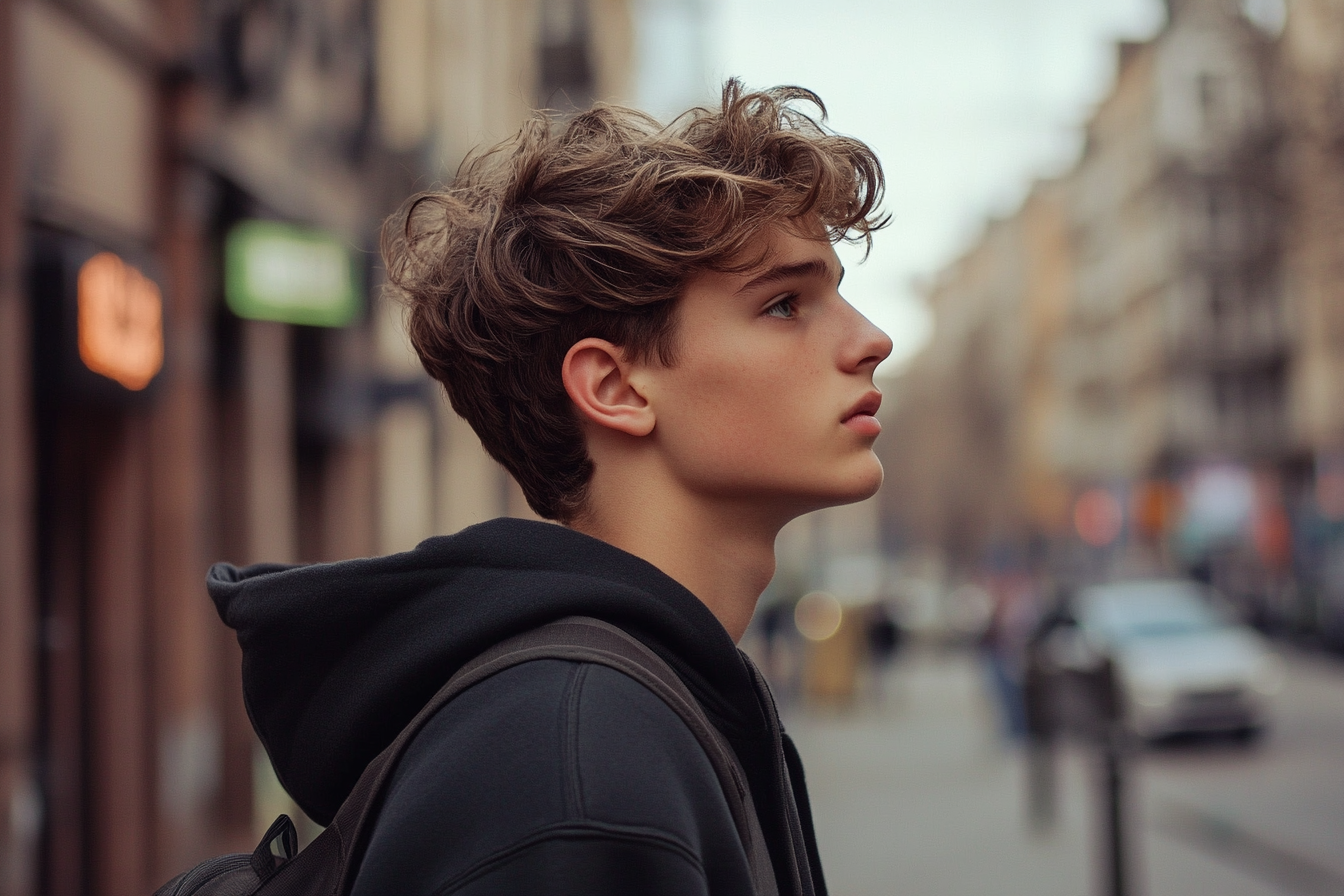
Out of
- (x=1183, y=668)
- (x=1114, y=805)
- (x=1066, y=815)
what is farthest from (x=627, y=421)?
(x=1183, y=668)

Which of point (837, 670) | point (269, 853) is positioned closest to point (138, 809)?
point (269, 853)

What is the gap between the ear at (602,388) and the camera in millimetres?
1663

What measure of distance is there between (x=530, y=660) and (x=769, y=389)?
0.50m

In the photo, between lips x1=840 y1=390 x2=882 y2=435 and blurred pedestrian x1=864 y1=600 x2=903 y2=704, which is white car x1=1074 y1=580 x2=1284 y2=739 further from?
lips x1=840 y1=390 x2=882 y2=435

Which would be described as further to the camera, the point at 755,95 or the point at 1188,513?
the point at 1188,513

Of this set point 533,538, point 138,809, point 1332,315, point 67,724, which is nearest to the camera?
point 533,538

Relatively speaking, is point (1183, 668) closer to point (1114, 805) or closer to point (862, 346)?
point (1114, 805)

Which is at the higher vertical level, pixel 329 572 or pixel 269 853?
pixel 329 572

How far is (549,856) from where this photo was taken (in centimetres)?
116

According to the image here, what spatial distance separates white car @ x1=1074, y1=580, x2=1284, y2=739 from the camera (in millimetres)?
14367

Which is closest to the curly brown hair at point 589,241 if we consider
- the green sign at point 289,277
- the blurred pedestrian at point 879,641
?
the green sign at point 289,277

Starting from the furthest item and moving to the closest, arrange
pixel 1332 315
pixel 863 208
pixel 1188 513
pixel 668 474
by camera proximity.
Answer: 1. pixel 1188 513
2. pixel 1332 315
3. pixel 863 208
4. pixel 668 474

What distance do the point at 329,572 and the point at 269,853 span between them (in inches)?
12.4

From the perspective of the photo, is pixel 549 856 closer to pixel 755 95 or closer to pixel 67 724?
pixel 755 95
